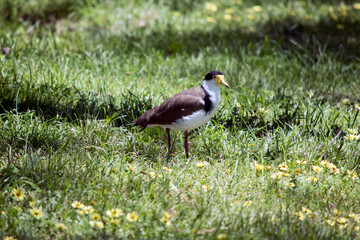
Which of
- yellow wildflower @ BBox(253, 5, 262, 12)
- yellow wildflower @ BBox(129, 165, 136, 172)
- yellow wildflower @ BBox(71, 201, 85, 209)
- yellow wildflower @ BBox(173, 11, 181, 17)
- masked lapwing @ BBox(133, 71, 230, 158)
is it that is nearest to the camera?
yellow wildflower @ BBox(71, 201, 85, 209)

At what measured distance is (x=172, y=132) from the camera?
427 cm

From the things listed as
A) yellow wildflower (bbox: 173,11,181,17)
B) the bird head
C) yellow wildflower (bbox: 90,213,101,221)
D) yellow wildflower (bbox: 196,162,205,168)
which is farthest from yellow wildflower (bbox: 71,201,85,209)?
yellow wildflower (bbox: 173,11,181,17)

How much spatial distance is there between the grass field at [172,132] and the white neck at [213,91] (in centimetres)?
42

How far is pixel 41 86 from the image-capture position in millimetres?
4449

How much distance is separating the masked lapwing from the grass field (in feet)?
1.03

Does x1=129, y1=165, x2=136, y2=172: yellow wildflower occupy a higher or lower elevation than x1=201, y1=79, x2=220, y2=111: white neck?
lower

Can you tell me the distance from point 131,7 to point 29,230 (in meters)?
5.20

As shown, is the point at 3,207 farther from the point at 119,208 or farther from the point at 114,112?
the point at 114,112

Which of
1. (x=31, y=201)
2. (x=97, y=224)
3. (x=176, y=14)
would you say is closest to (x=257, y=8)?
(x=176, y=14)

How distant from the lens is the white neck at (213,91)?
3.77 meters

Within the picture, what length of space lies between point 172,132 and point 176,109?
59cm

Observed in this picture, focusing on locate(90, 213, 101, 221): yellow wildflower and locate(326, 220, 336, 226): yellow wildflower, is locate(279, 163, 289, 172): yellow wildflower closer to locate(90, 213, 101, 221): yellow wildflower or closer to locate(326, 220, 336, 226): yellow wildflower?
locate(326, 220, 336, 226): yellow wildflower

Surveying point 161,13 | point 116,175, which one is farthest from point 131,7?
point 116,175

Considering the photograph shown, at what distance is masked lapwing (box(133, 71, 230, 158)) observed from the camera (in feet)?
12.0
